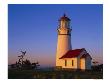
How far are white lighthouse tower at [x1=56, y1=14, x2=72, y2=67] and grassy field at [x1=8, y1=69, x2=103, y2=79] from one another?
10cm

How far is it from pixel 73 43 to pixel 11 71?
636 mm

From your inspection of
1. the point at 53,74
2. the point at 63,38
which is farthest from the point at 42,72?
the point at 63,38

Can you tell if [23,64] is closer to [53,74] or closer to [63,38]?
[53,74]

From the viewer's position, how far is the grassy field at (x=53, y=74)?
4.82 metres

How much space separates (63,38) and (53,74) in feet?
1.15

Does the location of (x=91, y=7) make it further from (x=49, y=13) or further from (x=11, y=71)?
(x=11, y=71)

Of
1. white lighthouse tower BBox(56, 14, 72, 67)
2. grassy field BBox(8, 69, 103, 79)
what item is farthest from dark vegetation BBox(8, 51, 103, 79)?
white lighthouse tower BBox(56, 14, 72, 67)

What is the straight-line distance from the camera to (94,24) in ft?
15.9

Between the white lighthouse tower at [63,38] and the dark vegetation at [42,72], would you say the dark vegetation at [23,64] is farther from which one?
the white lighthouse tower at [63,38]

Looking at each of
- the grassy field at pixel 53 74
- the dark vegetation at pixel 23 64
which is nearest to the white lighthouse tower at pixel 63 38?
the grassy field at pixel 53 74

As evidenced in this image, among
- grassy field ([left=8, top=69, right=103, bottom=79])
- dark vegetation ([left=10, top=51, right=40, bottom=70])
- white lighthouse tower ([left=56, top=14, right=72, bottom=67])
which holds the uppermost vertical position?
white lighthouse tower ([left=56, top=14, right=72, bottom=67])

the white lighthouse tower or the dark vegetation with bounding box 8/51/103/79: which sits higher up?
the white lighthouse tower

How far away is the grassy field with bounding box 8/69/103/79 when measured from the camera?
482 cm

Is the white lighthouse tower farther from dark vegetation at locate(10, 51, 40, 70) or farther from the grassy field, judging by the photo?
dark vegetation at locate(10, 51, 40, 70)
